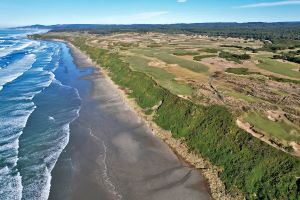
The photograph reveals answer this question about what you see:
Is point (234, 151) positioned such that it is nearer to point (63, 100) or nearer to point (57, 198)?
point (57, 198)

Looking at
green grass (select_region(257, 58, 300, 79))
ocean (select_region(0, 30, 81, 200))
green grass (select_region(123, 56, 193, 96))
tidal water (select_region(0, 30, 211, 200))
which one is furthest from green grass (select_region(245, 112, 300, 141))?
green grass (select_region(257, 58, 300, 79))

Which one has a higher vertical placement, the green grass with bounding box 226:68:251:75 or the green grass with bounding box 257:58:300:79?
the green grass with bounding box 226:68:251:75

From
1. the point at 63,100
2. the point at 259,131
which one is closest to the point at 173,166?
the point at 259,131

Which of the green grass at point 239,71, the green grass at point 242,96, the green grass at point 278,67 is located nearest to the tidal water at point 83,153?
the green grass at point 242,96

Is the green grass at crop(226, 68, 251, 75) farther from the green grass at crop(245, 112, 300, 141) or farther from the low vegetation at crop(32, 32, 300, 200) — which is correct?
the green grass at crop(245, 112, 300, 141)

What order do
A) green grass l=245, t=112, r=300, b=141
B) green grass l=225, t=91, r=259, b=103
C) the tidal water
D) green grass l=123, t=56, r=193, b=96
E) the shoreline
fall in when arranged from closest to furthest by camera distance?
the shoreline → the tidal water → green grass l=245, t=112, r=300, b=141 → green grass l=225, t=91, r=259, b=103 → green grass l=123, t=56, r=193, b=96

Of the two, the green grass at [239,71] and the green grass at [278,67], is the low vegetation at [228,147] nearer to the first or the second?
the green grass at [239,71]

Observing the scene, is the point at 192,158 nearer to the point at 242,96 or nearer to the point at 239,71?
the point at 242,96
